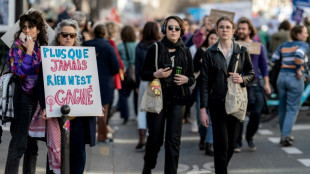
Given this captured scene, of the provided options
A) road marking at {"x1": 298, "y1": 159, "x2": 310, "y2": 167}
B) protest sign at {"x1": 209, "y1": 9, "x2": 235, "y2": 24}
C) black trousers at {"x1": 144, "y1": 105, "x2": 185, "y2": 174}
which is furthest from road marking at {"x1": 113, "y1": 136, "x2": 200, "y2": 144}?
black trousers at {"x1": 144, "y1": 105, "x2": 185, "y2": 174}

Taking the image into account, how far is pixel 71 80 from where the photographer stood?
6391 millimetres

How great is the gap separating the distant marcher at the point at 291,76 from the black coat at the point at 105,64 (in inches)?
102

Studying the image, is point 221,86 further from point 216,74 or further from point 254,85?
point 254,85

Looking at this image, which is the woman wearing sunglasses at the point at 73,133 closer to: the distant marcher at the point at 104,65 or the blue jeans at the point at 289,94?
the distant marcher at the point at 104,65

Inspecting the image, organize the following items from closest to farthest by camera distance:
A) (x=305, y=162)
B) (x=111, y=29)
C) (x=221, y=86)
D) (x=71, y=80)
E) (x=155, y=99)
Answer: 1. (x=71, y=80)
2. (x=221, y=86)
3. (x=155, y=99)
4. (x=305, y=162)
5. (x=111, y=29)

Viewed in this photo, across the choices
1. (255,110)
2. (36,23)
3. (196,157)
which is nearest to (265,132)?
(255,110)

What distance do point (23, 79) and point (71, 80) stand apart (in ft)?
1.54

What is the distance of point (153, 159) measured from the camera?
7.54m

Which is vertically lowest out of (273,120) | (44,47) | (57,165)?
(273,120)

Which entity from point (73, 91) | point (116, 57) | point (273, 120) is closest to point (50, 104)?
point (73, 91)

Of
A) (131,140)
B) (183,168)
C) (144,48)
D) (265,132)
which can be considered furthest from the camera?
(265,132)

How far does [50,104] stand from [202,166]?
334 centimetres

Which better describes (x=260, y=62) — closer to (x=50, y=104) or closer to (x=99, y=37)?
(x=99, y=37)

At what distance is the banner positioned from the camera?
6250mm
